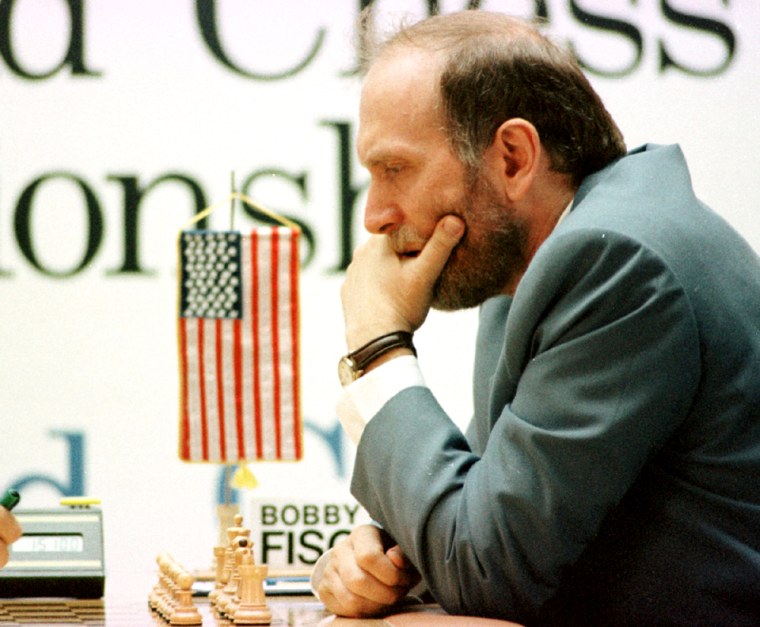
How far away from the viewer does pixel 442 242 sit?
1.93m

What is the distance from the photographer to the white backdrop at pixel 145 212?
3844 mm

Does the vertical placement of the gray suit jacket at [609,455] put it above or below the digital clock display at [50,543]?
above

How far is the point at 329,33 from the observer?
3.93 meters

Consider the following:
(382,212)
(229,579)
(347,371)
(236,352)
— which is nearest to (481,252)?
(382,212)

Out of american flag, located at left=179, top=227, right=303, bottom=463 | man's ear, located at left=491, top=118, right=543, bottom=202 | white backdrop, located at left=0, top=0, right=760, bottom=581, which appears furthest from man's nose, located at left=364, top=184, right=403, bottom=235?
white backdrop, located at left=0, top=0, right=760, bottom=581

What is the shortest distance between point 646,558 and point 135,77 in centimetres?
283

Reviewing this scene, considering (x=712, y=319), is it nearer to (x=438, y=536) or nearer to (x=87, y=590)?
(x=438, y=536)

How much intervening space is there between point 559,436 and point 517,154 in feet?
1.92

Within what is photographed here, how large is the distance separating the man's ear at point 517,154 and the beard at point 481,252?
3cm

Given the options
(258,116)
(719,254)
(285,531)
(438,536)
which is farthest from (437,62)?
→ (258,116)

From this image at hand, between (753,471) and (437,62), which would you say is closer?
(753,471)

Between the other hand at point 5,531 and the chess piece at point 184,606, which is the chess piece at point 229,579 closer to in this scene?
the chess piece at point 184,606

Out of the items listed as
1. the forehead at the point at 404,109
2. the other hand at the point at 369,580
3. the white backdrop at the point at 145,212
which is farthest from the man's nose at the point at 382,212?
the white backdrop at the point at 145,212

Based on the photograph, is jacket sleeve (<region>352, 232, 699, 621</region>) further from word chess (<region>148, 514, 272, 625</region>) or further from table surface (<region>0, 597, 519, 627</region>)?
word chess (<region>148, 514, 272, 625</region>)
